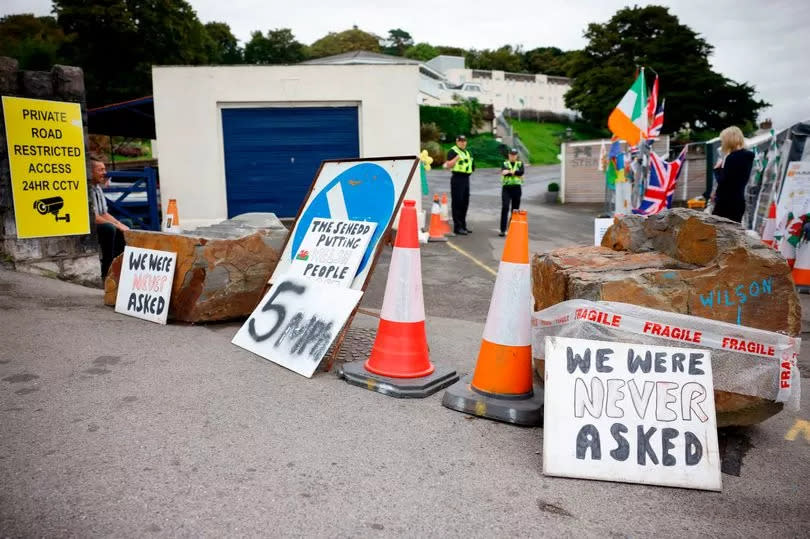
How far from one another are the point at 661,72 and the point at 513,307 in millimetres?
43987

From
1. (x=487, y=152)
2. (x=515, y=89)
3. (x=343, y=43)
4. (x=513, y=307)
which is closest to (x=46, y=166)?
(x=513, y=307)

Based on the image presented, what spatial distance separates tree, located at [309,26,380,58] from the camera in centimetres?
7788

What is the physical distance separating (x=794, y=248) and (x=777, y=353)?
636 centimetres

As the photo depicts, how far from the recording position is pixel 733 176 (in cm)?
659

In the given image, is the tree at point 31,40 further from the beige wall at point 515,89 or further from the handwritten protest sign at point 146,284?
the beige wall at point 515,89

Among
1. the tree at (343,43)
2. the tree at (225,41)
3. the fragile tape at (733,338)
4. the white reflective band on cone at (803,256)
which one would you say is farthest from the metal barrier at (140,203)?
the tree at (343,43)

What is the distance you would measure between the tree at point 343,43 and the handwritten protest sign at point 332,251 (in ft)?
252

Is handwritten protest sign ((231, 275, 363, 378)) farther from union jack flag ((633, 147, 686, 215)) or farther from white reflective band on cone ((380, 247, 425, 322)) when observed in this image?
union jack flag ((633, 147, 686, 215))

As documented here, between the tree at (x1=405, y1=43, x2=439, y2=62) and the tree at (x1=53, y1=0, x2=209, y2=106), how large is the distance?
2144 inches

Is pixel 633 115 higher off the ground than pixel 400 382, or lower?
higher

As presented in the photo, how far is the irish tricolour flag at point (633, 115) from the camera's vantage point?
12359 mm

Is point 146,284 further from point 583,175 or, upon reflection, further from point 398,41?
point 398,41

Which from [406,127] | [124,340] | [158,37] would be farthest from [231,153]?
[158,37]

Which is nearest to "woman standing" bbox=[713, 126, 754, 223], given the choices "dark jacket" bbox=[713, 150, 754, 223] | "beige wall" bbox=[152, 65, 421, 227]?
"dark jacket" bbox=[713, 150, 754, 223]
